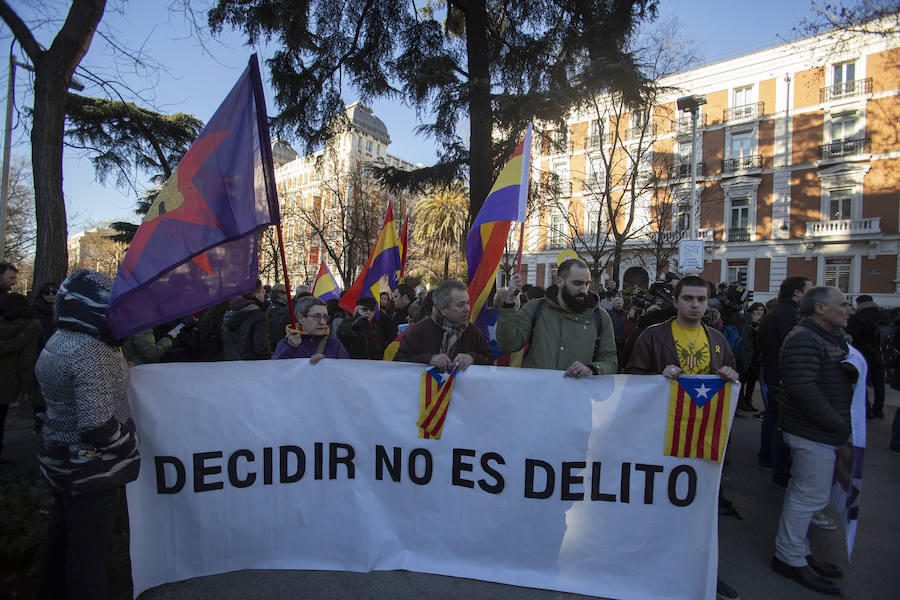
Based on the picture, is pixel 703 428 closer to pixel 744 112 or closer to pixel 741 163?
pixel 741 163

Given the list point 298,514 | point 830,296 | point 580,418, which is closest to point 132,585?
point 298,514

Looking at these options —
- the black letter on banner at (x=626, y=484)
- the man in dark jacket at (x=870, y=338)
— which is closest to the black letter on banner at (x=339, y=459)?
the black letter on banner at (x=626, y=484)

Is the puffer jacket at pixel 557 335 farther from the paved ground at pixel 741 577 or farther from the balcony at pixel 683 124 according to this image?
the balcony at pixel 683 124

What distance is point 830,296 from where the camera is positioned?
311 cm

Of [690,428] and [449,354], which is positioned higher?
[449,354]

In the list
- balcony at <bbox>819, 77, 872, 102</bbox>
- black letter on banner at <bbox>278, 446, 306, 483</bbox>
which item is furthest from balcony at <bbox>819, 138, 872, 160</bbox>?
black letter on banner at <bbox>278, 446, 306, 483</bbox>

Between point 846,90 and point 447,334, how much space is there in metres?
33.9

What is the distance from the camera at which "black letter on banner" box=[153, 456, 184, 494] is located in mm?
2895

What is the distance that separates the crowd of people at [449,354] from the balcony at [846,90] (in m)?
29.1

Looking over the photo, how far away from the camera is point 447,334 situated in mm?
Answer: 3461

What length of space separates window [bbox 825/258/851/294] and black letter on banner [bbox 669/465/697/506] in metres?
31.0

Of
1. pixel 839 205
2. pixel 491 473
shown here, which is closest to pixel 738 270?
pixel 839 205

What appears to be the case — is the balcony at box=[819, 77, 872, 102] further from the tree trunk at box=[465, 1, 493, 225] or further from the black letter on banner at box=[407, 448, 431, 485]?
the black letter on banner at box=[407, 448, 431, 485]

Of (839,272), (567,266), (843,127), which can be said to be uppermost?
(843,127)
